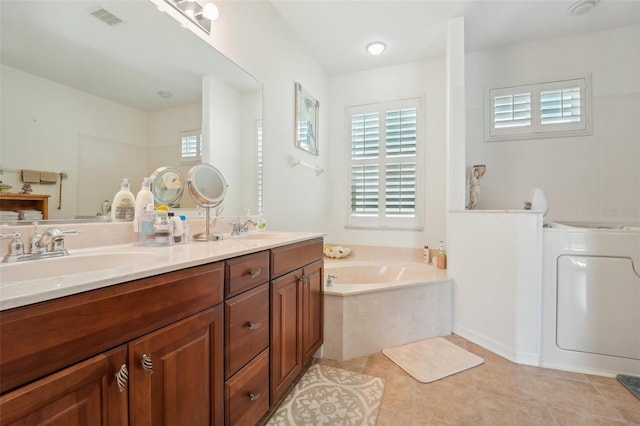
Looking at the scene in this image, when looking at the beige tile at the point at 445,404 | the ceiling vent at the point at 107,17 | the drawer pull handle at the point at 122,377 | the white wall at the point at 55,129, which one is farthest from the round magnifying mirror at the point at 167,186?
the beige tile at the point at 445,404

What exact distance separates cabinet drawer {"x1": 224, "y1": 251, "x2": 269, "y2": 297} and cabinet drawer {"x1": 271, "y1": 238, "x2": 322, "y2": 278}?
0.07 meters

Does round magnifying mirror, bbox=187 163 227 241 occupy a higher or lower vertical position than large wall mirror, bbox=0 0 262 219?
lower

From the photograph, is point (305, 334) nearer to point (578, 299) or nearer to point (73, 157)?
point (73, 157)

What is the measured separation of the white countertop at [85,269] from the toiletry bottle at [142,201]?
97mm

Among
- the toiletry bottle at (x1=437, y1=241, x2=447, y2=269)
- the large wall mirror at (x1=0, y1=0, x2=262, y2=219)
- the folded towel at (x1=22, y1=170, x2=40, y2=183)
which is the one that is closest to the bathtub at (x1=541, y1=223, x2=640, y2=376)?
the toiletry bottle at (x1=437, y1=241, x2=447, y2=269)

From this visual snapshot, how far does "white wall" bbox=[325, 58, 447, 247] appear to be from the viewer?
2.87 metres

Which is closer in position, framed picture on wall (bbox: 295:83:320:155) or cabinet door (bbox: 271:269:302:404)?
cabinet door (bbox: 271:269:302:404)

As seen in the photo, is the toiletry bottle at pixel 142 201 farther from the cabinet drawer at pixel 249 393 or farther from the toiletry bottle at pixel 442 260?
the toiletry bottle at pixel 442 260

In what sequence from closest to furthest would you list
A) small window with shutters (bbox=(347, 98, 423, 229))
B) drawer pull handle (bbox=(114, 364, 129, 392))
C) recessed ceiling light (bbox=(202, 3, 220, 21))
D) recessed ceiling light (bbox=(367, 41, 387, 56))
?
drawer pull handle (bbox=(114, 364, 129, 392))
recessed ceiling light (bbox=(202, 3, 220, 21))
recessed ceiling light (bbox=(367, 41, 387, 56))
small window with shutters (bbox=(347, 98, 423, 229))

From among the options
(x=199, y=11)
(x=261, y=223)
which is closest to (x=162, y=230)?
(x=261, y=223)

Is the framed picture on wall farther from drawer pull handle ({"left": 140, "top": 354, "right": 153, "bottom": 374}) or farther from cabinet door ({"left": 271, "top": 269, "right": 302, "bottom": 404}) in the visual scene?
drawer pull handle ({"left": 140, "top": 354, "right": 153, "bottom": 374})

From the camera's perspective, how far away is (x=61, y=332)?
1.78 feet

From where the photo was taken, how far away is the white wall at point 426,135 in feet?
9.42

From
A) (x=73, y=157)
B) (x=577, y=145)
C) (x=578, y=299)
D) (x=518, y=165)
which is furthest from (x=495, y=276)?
(x=73, y=157)
